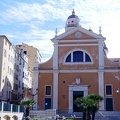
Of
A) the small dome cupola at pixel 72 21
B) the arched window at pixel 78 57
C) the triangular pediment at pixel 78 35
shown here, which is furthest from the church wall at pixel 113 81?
the small dome cupola at pixel 72 21

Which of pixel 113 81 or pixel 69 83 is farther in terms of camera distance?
pixel 69 83

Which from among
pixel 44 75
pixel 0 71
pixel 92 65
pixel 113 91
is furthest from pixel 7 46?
pixel 113 91

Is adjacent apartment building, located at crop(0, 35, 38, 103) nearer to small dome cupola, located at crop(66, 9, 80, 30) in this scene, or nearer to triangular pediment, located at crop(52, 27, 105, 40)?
triangular pediment, located at crop(52, 27, 105, 40)

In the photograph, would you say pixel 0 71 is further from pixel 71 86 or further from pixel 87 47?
pixel 87 47

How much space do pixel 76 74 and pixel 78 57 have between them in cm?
260

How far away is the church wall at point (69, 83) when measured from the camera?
38.8 metres

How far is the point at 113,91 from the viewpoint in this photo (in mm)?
38250

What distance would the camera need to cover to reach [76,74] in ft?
130

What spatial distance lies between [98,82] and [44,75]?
26.0 ft

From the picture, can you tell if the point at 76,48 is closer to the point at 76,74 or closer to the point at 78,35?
the point at 78,35

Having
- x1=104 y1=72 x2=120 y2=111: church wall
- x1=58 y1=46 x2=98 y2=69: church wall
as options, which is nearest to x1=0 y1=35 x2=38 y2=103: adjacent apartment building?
x1=58 y1=46 x2=98 y2=69: church wall

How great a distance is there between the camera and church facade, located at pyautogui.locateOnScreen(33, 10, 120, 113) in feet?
126

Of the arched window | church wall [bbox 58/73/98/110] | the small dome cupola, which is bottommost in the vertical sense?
church wall [bbox 58/73/98/110]

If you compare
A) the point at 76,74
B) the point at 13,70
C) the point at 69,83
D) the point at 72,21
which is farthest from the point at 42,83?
the point at 72,21
